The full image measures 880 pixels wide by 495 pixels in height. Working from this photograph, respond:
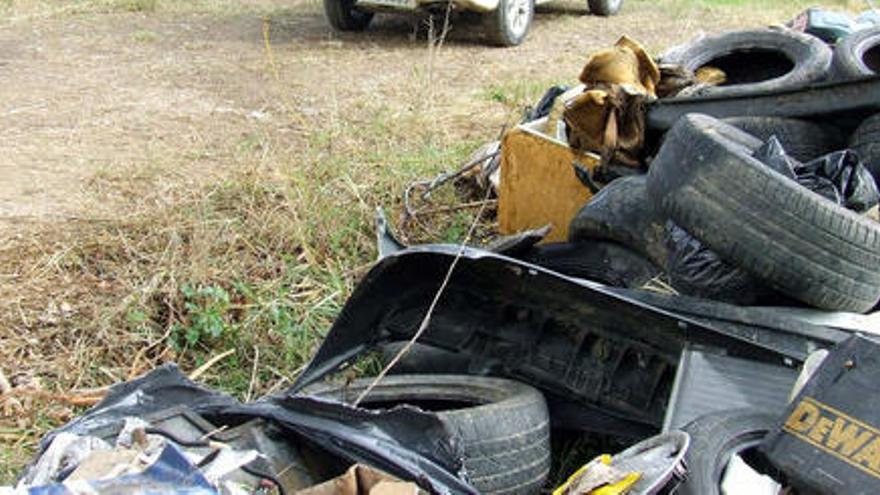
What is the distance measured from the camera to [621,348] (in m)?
2.88

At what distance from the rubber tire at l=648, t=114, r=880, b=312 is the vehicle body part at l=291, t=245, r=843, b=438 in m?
0.15

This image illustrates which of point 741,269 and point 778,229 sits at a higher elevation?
point 778,229

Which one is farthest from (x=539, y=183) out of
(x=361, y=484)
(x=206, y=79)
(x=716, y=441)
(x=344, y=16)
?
(x=344, y=16)

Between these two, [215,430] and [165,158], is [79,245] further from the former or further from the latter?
[215,430]

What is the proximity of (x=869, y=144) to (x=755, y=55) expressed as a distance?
1466 millimetres

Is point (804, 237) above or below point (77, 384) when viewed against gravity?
above

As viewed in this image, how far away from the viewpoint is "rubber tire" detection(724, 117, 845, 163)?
3647mm

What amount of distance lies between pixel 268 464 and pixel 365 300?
3.05 ft

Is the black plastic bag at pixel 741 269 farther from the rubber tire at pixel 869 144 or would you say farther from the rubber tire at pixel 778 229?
the rubber tire at pixel 869 144

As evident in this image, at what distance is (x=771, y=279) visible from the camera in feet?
9.62

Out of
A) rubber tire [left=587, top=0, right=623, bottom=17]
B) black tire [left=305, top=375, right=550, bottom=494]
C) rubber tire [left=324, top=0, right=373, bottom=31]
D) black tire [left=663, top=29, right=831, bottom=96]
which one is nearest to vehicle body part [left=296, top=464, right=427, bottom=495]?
black tire [left=305, top=375, right=550, bottom=494]

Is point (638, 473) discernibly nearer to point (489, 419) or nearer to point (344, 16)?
point (489, 419)

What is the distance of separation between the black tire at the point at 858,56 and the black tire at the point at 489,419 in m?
1.84

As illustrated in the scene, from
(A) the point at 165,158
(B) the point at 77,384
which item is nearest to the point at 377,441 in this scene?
(B) the point at 77,384
